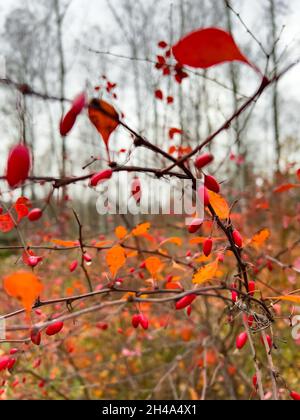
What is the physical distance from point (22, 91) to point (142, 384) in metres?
2.84

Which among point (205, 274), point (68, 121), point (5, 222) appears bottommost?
point (205, 274)

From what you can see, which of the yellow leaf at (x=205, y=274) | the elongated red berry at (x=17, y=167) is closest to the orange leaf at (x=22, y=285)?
the elongated red berry at (x=17, y=167)

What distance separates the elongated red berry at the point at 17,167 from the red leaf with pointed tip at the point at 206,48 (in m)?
0.22

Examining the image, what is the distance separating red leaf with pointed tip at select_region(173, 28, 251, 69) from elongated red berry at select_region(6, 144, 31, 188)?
0.22 m

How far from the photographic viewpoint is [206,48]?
1.45 ft

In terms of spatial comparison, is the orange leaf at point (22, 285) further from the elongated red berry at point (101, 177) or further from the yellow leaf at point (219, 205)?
the yellow leaf at point (219, 205)

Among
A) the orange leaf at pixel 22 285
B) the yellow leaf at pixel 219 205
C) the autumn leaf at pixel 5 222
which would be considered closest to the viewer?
the orange leaf at pixel 22 285

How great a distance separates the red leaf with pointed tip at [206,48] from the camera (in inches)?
17.1

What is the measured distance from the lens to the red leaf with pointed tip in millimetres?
435

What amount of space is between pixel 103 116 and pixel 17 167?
0.42 feet

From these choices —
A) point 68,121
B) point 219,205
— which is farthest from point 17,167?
point 219,205

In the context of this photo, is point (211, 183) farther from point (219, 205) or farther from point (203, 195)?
point (219, 205)

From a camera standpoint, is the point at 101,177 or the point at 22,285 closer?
the point at 22,285
